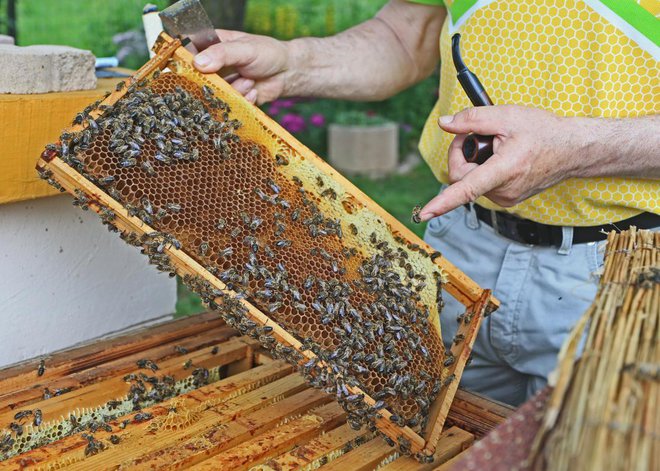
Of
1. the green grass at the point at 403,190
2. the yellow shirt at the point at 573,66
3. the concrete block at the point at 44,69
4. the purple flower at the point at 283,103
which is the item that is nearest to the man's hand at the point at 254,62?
the concrete block at the point at 44,69

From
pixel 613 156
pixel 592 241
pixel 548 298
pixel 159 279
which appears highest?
pixel 613 156

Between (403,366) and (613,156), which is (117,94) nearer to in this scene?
(403,366)

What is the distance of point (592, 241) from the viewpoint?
9.32 feet

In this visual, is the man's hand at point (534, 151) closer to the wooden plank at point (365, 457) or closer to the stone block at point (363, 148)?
the wooden plank at point (365, 457)

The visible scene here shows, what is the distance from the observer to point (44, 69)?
2.77m

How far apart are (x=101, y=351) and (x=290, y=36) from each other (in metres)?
9.80

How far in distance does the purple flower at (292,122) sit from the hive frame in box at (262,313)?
7028mm

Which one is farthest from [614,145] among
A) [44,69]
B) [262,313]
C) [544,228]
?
[44,69]

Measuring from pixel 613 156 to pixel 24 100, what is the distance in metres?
2.09

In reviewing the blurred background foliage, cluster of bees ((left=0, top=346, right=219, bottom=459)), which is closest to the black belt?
cluster of bees ((left=0, top=346, right=219, bottom=459))

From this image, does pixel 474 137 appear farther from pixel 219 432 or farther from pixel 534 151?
pixel 219 432

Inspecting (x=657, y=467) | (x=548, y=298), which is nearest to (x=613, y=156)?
(x=548, y=298)

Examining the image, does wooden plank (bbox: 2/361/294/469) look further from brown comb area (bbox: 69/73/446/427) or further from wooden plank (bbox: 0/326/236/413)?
brown comb area (bbox: 69/73/446/427)

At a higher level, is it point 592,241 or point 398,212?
point 592,241
